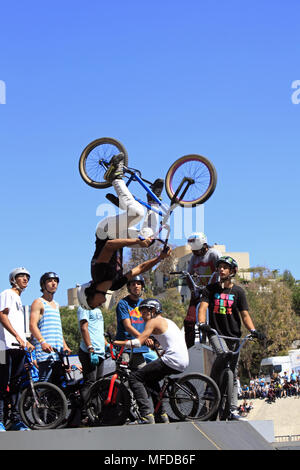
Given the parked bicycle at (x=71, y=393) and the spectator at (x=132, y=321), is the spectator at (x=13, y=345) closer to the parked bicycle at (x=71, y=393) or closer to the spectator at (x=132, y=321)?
the parked bicycle at (x=71, y=393)

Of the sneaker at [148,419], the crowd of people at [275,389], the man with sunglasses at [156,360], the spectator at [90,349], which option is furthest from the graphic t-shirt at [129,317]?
the crowd of people at [275,389]

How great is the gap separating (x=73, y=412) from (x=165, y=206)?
2877 mm

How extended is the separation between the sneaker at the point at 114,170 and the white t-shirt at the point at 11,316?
189 centimetres

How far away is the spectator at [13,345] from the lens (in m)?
7.82

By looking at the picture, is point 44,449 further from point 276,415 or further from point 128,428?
point 276,415

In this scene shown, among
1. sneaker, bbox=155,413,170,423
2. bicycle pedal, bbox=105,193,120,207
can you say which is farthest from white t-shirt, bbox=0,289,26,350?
sneaker, bbox=155,413,170,423

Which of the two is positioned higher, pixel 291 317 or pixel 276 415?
pixel 291 317

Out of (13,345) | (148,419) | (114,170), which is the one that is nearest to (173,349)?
(148,419)

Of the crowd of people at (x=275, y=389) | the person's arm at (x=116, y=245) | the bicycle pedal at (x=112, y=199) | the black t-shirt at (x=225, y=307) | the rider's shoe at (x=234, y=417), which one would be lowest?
the crowd of people at (x=275, y=389)

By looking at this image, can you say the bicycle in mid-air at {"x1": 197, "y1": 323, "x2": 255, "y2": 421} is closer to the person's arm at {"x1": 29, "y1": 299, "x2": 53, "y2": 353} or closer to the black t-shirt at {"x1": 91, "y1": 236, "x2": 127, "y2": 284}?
the black t-shirt at {"x1": 91, "y1": 236, "x2": 127, "y2": 284}

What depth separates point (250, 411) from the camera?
3778 cm
